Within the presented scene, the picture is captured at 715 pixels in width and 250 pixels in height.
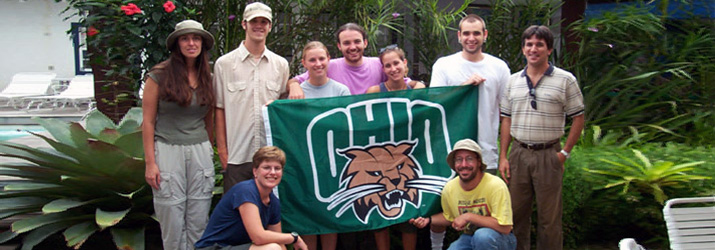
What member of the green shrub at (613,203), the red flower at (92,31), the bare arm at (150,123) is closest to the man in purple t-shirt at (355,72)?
the bare arm at (150,123)

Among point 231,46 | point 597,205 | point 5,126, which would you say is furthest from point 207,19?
point 5,126

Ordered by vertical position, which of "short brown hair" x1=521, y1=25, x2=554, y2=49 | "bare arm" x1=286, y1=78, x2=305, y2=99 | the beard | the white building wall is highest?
the white building wall

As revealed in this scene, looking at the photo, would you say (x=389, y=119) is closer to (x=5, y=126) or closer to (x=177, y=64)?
(x=177, y=64)

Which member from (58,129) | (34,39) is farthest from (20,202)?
(34,39)

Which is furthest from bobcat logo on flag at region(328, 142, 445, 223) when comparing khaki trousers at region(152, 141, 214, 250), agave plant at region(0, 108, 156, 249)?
agave plant at region(0, 108, 156, 249)

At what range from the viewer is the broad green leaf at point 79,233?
4.58 m

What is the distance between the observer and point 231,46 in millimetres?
6590

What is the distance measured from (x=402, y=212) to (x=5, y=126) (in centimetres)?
1253

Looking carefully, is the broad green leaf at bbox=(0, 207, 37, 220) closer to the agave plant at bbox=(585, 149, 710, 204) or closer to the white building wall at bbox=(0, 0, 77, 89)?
the agave plant at bbox=(585, 149, 710, 204)

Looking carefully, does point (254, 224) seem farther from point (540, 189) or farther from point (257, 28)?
point (540, 189)

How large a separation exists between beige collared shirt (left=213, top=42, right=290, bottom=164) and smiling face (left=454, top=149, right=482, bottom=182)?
1.25 metres

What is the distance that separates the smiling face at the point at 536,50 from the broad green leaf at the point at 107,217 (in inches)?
113

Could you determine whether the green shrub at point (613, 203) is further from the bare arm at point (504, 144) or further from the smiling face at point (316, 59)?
the smiling face at point (316, 59)

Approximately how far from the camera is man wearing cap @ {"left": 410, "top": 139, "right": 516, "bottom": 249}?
4.20 m
